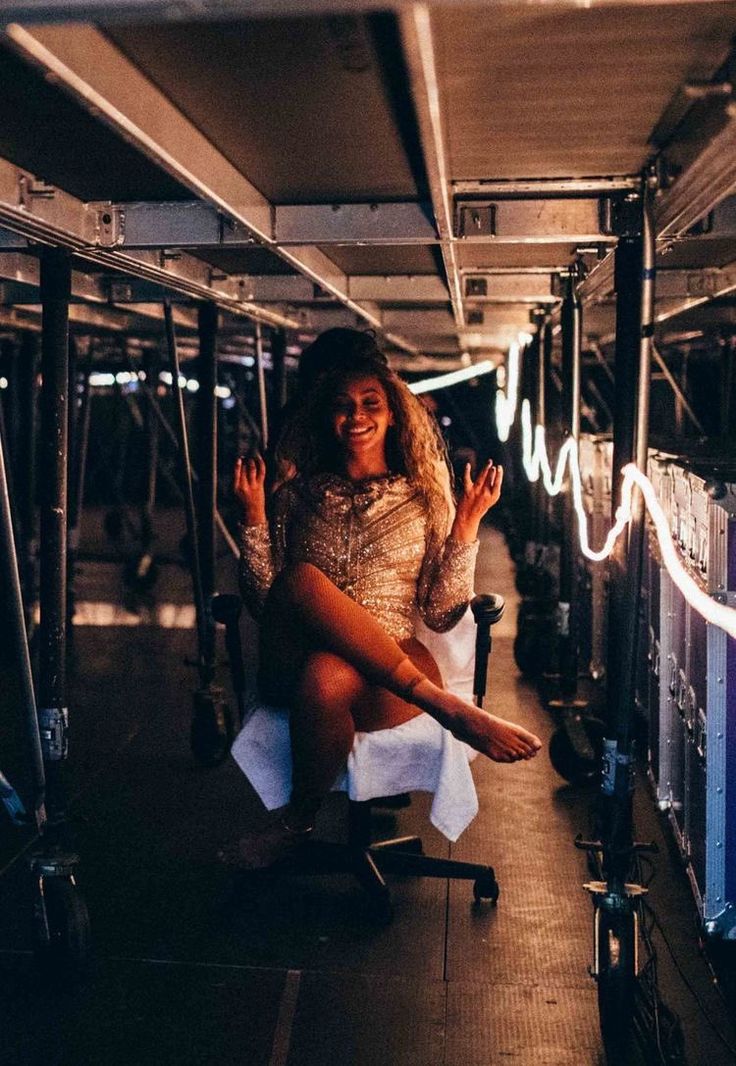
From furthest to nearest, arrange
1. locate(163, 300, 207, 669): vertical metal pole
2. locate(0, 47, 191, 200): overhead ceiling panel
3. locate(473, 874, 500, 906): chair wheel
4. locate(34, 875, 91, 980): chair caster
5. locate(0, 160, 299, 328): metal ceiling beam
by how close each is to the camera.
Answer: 1. locate(163, 300, 207, 669): vertical metal pole
2. locate(473, 874, 500, 906): chair wheel
3. locate(34, 875, 91, 980): chair caster
4. locate(0, 160, 299, 328): metal ceiling beam
5. locate(0, 47, 191, 200): overhead ceiling panel

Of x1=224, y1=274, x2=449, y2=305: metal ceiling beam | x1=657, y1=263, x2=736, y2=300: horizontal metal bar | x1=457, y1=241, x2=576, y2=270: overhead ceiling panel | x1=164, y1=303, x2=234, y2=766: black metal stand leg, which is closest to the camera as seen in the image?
x1=457, y1=241, x2=576, y2=270: overhead ceiling panel

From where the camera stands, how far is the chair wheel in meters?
3.19

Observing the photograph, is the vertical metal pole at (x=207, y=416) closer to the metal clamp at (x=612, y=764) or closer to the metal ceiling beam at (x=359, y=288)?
the metal ceiling beam at (x=359, y=288)

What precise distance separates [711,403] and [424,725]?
8.66m

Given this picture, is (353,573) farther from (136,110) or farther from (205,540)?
(205,540)

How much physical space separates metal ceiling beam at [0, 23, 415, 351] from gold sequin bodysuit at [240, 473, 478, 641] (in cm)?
85

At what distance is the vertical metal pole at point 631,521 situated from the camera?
2490 mm

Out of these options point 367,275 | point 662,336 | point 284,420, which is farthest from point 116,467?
point 284,420

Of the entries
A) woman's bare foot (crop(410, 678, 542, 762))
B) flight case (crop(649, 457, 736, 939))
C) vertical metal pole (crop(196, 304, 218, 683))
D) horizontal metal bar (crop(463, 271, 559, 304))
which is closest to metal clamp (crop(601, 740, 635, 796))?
woman's bare foot (crop(410, 678, 542, 762))

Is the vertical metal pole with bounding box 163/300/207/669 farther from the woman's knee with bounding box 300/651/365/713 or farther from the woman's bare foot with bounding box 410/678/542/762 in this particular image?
the woman's bare foot with bounding box 410/678/542/762

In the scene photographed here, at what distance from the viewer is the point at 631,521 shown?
2521mm

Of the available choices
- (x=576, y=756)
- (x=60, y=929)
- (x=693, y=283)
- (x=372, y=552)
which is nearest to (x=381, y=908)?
(x=60, y=929)

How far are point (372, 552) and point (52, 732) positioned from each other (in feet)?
3.38

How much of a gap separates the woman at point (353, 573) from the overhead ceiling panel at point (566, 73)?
1.06m
